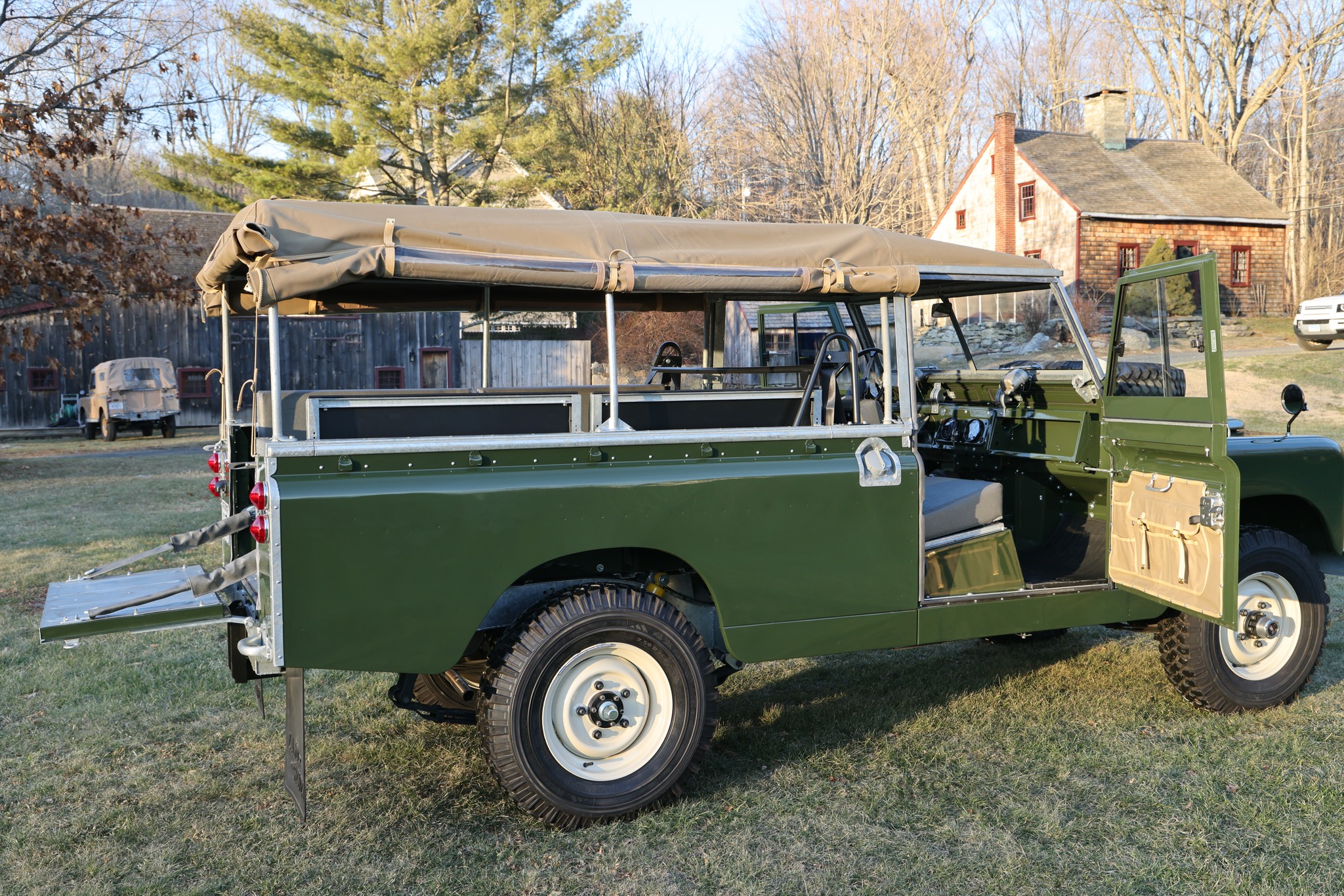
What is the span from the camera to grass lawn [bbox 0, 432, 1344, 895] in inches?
147

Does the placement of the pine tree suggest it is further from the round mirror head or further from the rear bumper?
the round mirror head

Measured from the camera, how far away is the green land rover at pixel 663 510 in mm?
3785

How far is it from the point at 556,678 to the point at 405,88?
2458cm

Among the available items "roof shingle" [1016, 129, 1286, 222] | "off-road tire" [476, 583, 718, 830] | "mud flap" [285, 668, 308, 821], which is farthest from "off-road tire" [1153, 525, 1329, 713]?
"roof shingle" [1016, 129, 1286, 222]

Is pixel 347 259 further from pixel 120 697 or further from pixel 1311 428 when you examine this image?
pixel 1311 428

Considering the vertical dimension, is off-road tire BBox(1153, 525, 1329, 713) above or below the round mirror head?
below

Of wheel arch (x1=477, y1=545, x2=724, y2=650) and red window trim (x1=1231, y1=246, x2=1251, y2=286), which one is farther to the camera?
red window trim (x1=1231, y1=246, x2=1251, y2=286)

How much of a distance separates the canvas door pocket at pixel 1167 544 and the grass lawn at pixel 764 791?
0.74 metres

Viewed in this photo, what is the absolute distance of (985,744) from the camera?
16.2 feet

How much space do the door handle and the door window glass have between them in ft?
1.22

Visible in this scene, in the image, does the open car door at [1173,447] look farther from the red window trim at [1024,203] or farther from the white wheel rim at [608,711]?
the red window trim at [1024,203]

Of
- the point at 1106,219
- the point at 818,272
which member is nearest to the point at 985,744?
the point at 818,272

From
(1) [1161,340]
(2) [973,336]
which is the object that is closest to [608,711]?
(1) [1161,340]

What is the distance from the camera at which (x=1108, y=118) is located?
36438mm
